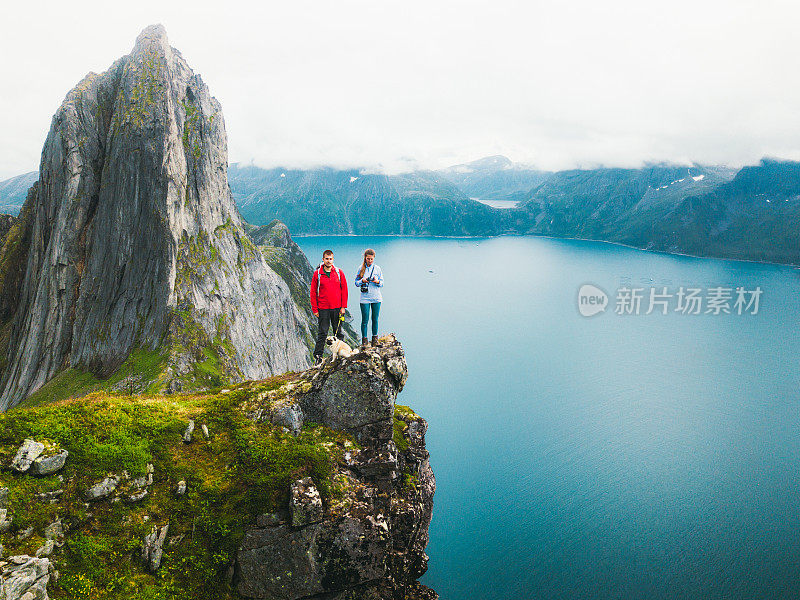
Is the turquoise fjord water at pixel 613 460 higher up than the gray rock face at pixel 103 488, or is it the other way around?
the gray rock face at pixel 103 488

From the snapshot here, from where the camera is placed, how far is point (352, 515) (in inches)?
584

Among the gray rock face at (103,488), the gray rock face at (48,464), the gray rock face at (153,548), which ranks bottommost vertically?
the gray rock face at (153,548)

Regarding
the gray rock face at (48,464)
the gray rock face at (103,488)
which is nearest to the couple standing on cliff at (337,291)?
the gray rock face at (103,488)

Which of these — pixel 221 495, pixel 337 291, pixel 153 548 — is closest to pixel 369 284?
pixel 337 291

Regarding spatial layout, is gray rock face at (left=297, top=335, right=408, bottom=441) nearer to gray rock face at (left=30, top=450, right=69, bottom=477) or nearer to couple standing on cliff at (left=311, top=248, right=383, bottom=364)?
couple standing on cliff at (left=311, top=248, right=383, bottom=364)

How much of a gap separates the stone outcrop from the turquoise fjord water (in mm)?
36932

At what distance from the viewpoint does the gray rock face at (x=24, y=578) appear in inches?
417

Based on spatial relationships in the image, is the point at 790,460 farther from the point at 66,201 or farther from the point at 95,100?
the point at 95,100

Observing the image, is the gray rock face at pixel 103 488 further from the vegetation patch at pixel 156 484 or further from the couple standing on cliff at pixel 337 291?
the couple standing on cliff at pixel 337 291

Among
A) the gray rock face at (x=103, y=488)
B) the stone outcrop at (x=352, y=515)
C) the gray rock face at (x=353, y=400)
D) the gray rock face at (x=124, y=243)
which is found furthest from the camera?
the gray rock face at (x=124, y=243)

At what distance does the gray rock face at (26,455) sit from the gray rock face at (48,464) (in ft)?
0.52

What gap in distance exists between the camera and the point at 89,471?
44.9 feet

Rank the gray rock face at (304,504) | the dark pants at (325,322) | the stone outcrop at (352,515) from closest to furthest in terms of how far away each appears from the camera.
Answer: the stone outcrop at (352,515), the gray rock face at (304,504), the dark pants at (325,322)

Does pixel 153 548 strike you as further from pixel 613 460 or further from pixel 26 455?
pixel 613 460
